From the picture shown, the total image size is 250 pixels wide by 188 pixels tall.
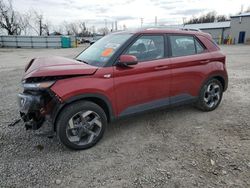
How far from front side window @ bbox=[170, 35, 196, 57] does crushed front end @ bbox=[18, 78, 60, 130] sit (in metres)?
2.33

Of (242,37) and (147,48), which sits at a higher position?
(242,37)

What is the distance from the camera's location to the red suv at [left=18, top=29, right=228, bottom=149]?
117 inches

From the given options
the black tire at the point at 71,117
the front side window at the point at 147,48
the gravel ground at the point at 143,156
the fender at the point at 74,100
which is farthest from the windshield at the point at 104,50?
the gravel ground at the point at 143,156

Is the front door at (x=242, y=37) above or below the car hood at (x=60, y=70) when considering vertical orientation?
above

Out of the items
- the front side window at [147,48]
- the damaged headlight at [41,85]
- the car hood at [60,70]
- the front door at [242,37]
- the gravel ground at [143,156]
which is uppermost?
the front door at [242,37]

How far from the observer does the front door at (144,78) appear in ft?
11.2

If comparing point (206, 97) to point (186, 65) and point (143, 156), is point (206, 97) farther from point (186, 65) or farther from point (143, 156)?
point (143, 156)

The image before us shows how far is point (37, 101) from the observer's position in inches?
115

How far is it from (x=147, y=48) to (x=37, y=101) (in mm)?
2017

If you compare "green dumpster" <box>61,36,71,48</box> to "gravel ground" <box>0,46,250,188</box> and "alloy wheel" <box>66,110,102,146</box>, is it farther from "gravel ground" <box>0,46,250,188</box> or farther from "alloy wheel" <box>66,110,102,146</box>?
"alloy wheel" <box>66,110,102,146</box>

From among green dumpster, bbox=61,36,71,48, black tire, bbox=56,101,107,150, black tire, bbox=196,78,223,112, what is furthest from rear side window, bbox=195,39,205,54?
green dumpster, bbox=61,36,71,48

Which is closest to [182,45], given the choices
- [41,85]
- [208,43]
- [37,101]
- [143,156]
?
[208,43]

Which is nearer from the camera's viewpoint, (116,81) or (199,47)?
(116,81)

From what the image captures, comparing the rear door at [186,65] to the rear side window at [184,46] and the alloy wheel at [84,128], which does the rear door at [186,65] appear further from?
the alloy wheel at [84,128]
